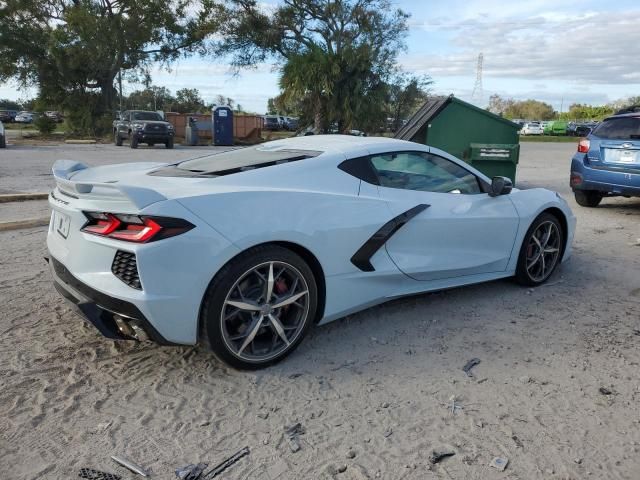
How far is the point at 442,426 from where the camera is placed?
113 inches

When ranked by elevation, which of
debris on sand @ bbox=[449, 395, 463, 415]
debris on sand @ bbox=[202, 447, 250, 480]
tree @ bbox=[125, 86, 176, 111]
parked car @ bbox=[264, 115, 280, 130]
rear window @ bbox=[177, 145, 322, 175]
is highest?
tree @ bbox=[125, 86, 176, 111]

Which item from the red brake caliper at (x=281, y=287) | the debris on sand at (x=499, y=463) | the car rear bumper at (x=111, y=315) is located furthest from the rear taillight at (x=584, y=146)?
the car rear bumper at (x=111, y=315)

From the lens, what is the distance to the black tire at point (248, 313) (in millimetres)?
3146

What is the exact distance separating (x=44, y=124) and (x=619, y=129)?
33.6 metres

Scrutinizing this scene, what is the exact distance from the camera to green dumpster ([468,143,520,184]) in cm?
970

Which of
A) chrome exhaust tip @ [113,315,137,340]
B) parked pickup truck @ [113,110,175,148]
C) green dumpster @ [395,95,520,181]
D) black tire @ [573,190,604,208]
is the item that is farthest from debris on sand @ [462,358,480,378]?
parked pickup truck @ [113,110,175,148]

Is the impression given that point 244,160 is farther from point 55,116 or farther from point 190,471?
point 55,116

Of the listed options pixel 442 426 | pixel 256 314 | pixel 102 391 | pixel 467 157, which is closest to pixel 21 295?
pixel 102 391

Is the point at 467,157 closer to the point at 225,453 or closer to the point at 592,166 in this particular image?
the point at 592,166

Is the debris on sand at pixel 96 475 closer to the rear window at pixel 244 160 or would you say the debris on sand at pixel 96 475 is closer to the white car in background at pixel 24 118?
the rear window at pixel 244 160

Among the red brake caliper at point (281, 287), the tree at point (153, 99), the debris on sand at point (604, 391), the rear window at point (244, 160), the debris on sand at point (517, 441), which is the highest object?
the tree at point (153, 99)

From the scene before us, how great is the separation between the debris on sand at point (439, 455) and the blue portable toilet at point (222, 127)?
2994 cm

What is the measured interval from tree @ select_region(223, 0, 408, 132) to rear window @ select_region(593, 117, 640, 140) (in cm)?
2381

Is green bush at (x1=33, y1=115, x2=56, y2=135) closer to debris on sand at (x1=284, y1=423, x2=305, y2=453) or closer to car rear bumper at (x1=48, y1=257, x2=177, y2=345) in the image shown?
car rear bumper at (x1=48, y1=257, x2=177, y2=345)
